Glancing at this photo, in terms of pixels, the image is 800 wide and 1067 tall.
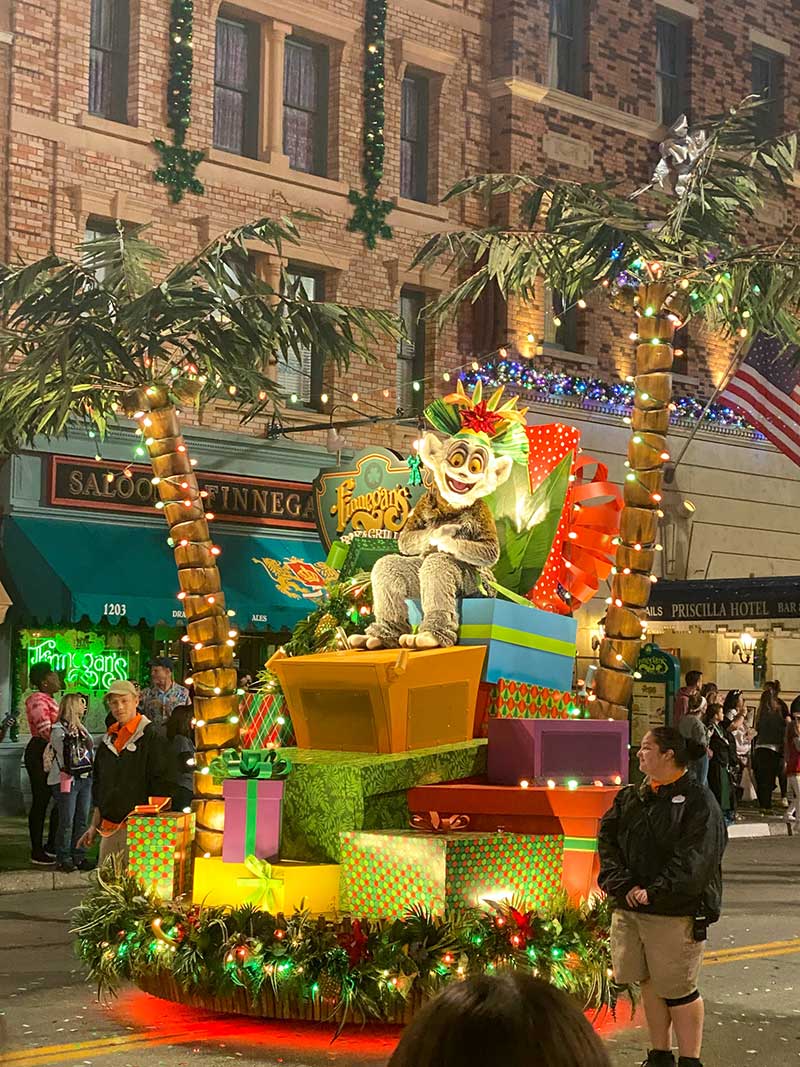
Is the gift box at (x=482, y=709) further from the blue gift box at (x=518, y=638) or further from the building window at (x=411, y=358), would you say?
the building window at (x=411, y=358)

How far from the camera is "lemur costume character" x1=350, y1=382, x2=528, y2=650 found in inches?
373

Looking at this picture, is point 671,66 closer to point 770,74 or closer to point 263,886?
point 770,74

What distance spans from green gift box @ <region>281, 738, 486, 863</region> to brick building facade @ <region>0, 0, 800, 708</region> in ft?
35.6

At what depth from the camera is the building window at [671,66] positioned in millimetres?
28828

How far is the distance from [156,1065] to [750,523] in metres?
22.7

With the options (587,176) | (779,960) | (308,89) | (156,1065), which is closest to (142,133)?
(308,89)

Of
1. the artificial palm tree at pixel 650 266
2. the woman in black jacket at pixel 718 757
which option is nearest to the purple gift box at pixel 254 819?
the artificial palm tree at pixel 650 266

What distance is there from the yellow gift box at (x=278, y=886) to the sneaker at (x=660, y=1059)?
205cm

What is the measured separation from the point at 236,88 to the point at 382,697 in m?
16.1

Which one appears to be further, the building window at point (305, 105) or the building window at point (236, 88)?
the building window at point (305, 105)

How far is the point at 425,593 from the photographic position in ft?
31.1

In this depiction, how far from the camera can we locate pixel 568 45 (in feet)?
90.3

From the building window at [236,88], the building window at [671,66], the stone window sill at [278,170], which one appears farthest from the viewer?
the building window at [671,66]

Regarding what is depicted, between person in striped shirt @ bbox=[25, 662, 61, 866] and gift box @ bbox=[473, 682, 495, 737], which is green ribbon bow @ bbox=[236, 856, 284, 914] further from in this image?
person in striped shirt @ bbox=[25, 662, 61, 866]
